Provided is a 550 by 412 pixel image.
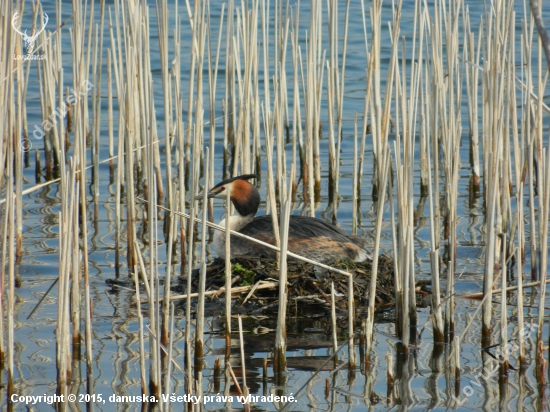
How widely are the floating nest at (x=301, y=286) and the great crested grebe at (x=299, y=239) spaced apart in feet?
0.72

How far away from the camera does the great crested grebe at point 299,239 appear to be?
511cm

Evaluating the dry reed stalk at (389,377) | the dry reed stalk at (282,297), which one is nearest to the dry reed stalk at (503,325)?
the dry reed stalk at (389,377)

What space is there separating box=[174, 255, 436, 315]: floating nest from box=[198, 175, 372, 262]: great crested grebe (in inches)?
8.6

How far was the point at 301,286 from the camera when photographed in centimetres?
465

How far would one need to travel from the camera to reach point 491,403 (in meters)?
3.39

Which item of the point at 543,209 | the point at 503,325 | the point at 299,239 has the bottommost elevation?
the point at 503,325

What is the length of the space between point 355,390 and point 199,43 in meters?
2.66

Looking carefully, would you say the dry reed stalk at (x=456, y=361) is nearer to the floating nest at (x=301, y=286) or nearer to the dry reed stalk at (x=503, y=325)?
the dry reed stalk at (x=503, y=325)

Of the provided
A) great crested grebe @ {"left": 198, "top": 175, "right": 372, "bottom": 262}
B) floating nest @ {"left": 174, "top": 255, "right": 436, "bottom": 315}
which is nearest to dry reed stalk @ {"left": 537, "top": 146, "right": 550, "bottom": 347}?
floating nest @ {"left": 174, "top": 255, "right": 436, "bottom": 315}

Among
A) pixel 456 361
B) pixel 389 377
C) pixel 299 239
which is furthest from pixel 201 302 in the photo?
pixel 299 239

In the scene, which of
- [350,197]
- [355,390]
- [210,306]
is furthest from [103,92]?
[355,390]

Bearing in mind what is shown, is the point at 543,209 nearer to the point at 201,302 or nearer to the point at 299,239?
the point at 201,302

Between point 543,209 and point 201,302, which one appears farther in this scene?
point 543,209

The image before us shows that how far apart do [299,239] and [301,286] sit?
1.80 feet
